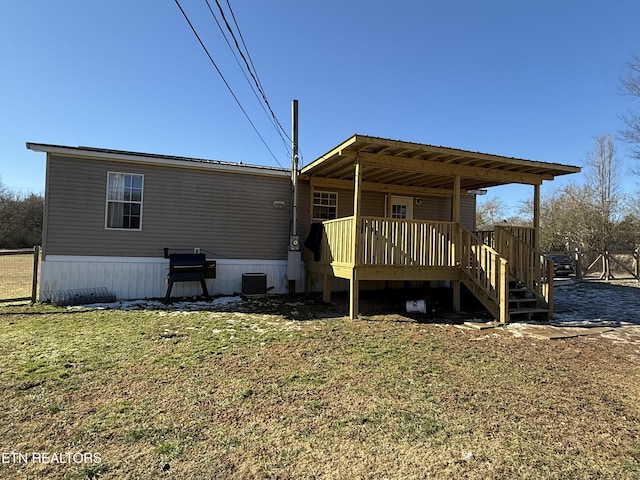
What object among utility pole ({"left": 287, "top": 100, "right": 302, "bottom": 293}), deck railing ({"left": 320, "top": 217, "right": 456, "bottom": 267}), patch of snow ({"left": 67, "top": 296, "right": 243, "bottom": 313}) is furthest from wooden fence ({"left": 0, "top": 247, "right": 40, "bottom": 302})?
deck railing ({"left": 320, "top": 217, "right": 456, "bottom": 267})

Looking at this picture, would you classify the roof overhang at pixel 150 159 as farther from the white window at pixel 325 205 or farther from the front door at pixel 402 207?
the front door at pixel 402 207

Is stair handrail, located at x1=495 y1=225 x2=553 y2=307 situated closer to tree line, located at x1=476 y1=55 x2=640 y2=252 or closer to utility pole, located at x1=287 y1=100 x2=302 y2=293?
utility pole, located at x1=287 y1=100 x2=302 y2=293

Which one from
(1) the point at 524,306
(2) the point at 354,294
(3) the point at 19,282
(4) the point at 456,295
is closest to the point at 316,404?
(2) the point at 354,294

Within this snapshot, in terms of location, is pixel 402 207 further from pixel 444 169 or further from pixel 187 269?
pixel 187 269

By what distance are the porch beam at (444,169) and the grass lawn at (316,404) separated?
10.9 feet

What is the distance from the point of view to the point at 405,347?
4.98 metres

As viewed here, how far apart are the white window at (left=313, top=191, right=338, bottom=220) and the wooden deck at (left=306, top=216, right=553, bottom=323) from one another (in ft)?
7.53

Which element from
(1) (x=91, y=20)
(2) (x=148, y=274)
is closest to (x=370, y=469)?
(2) (x=148, y=274)

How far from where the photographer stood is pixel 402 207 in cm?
1117

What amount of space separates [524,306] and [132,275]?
28.4 ft

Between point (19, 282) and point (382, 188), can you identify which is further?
point (19, 282)

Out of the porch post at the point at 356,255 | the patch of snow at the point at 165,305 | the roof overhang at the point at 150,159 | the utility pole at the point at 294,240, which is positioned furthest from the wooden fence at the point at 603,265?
the patch of snow at the point at 165,305

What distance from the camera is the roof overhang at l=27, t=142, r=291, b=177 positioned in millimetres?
7788

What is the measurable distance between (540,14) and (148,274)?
1180 cm
